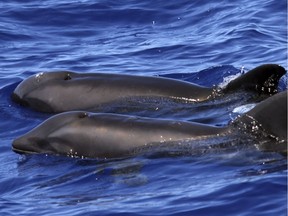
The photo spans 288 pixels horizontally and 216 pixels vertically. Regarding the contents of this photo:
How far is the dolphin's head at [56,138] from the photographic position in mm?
13539

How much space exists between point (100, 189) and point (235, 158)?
1498 mm

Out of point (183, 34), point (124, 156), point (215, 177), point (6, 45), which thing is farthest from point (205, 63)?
point (215, 177)

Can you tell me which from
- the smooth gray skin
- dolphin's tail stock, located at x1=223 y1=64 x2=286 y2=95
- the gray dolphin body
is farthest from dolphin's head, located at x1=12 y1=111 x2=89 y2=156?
dolphin's tail stock, located at x1=223 y1=64 x2=286 y2=95

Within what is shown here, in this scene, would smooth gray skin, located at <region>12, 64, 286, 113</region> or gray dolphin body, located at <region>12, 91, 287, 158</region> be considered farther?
smooth gray skin, located at <region>12, 64, 286, 113</region>

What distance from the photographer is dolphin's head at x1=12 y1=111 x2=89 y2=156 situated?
44.4ft

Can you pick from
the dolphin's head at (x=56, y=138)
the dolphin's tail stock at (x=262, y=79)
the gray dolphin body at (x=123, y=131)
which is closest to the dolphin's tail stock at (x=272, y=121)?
the gray dolphin body at (x=123, y=131)

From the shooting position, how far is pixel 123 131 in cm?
1326

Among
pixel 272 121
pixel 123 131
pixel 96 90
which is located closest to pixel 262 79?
pixel 96 90

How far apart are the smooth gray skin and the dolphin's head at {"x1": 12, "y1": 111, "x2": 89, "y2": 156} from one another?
218 cm

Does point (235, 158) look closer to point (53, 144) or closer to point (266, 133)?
point (266, 133)

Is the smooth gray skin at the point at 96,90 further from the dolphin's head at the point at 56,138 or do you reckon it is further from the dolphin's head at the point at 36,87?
the dolphin's head at the point at 56,138

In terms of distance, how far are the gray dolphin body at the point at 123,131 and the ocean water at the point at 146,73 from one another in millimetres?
204

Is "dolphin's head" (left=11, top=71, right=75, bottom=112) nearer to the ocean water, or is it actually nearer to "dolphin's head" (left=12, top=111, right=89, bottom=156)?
the ocean water

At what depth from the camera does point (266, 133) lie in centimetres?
1238
